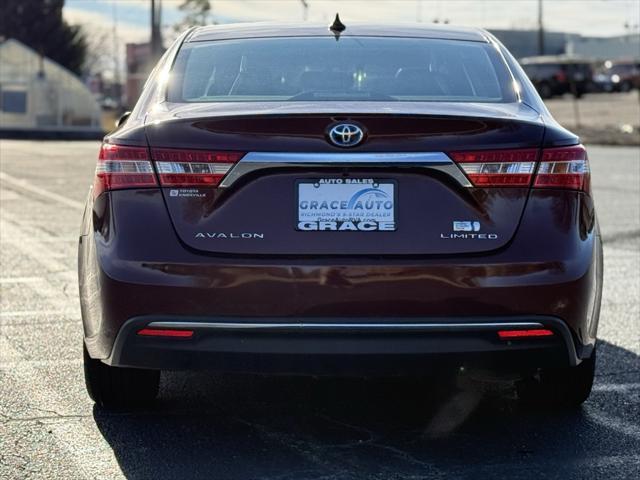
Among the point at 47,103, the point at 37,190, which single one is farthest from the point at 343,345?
the point at 47,103

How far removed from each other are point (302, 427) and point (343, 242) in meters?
0.99

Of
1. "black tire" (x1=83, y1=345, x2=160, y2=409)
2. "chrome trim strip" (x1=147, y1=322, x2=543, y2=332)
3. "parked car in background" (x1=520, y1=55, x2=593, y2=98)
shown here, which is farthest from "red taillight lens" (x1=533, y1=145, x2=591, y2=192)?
"parked car in background" (x1=520, y1=55, x2=593, y2=98)

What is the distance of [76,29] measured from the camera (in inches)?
3302

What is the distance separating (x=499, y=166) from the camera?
425 cm

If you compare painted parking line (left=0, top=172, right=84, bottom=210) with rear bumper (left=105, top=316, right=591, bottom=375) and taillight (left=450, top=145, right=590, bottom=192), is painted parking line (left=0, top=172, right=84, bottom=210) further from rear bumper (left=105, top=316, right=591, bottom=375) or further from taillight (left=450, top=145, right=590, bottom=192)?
taillight (left=450, top=145, right=590, bottom=192)

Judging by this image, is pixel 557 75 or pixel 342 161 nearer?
pixel 342 161

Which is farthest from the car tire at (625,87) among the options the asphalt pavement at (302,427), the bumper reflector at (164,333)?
the bumper reflector at (164,333)

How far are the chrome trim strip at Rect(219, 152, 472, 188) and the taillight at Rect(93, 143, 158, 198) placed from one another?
0.93 feet

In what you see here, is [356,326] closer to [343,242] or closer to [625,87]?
[343,242]

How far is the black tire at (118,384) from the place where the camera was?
4918 mm

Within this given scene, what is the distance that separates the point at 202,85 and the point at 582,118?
137 feet

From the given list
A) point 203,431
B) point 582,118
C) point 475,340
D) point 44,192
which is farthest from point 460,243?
point 582,118

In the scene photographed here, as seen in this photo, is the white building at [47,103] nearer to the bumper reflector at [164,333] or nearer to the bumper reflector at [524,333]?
the bumper reflector at [164,333]

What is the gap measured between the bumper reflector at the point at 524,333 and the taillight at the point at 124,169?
4.21 feet
